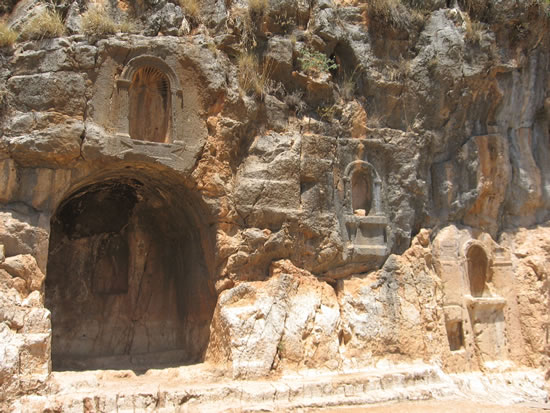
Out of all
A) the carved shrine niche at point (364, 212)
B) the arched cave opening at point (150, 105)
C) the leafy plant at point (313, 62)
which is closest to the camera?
the arched cave opening at point (150, 105)

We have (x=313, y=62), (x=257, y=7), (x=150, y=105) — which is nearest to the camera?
(x=150, y=105)

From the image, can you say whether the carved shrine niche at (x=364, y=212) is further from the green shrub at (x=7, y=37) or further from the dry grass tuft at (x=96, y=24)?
the green shrub at (x=7, y=37)

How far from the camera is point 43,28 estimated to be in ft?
27.5

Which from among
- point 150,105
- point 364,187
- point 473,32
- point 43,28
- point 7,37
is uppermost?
point 473,32

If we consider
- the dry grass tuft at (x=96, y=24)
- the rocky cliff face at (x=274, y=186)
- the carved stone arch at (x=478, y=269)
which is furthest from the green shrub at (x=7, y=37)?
the carved stone arch at (x=478, y=269)

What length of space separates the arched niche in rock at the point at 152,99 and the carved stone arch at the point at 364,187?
325 cm

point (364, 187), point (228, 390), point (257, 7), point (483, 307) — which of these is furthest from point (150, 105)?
point (483, 307)

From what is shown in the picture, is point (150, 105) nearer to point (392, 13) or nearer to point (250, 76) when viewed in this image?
point (250, 76)

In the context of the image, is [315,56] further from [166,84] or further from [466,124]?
[466,124]

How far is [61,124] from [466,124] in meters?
7.92

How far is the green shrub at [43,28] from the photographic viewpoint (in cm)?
838

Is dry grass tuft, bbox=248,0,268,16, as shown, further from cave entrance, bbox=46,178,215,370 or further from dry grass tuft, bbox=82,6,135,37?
cave entrance, bbox=46,178,215,370

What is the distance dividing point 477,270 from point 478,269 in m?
0.03

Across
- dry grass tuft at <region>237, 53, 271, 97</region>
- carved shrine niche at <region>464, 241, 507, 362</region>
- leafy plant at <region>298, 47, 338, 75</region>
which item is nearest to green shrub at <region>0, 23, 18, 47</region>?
dry grass tuft at <region>237, 53, 271, 97</region>
